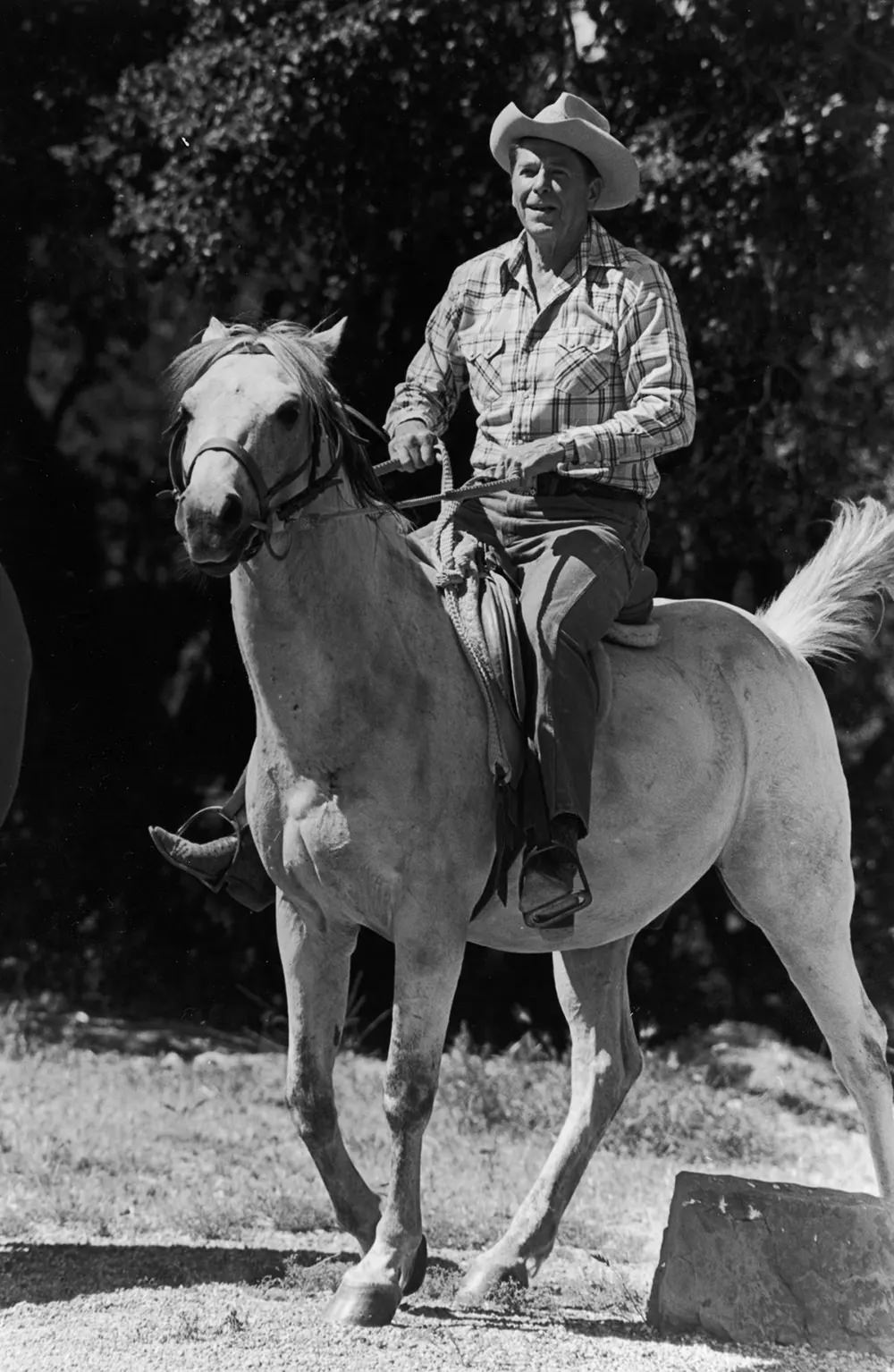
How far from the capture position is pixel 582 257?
14.6 ft

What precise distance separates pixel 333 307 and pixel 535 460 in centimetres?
424

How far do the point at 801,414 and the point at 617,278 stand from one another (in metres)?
3.83

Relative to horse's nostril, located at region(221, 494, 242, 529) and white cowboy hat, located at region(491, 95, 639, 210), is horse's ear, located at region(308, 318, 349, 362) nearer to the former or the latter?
horse's nostril, located at region(221, 494, 242, 529)

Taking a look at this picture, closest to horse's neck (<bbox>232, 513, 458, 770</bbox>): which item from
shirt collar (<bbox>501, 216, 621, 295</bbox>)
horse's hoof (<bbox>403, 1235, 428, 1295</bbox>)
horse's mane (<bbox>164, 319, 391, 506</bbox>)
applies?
horse's mane (<bbox>164, 319, 391, 506</bbox>)

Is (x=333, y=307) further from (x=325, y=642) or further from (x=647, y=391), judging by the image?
(x=325, y=642)

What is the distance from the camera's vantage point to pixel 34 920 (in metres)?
8.37

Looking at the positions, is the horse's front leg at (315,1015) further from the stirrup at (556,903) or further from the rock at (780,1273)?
the rock at (780,1273)

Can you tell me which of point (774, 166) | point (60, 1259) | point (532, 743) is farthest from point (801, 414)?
point (60, 1259)

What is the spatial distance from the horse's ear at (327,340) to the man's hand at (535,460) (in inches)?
20.9

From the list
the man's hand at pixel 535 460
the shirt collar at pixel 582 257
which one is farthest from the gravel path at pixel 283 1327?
the shirt collar at pixel 582 257

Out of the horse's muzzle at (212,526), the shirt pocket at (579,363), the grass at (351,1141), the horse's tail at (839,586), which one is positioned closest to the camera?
the horse's muzzle at (212,526)

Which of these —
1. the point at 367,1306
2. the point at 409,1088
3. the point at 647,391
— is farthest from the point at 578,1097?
the point at 647,391

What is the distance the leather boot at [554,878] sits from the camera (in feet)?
13.2

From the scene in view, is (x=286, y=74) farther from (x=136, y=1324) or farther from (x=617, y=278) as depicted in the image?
(x=136, y=1324)
